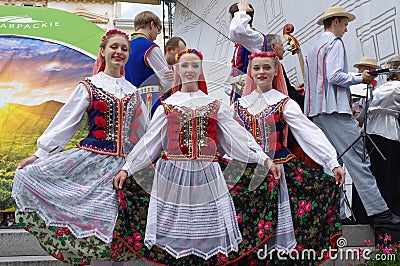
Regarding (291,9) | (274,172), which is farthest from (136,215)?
(291,9)

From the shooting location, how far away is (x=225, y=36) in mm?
9055

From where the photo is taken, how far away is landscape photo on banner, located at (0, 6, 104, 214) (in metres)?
6.73

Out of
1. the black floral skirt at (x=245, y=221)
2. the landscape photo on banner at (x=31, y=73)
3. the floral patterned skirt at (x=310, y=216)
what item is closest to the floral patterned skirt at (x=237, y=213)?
the black floral skirt at (x=245, y=221)

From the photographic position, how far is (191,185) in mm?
3371

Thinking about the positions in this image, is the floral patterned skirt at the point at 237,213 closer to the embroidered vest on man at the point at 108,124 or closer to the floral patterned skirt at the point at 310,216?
the floral patterned skirt at the point at 310,216

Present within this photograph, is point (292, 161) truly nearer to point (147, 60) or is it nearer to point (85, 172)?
point (85, 172)

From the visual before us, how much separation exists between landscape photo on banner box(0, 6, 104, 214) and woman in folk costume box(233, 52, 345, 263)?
3039mm

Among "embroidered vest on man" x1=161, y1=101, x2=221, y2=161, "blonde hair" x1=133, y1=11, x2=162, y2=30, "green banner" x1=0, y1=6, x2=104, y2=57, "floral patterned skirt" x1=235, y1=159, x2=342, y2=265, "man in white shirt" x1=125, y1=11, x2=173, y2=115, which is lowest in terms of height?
"floral patterned skirt" x1=235, y1=159, x2=342, y2=265

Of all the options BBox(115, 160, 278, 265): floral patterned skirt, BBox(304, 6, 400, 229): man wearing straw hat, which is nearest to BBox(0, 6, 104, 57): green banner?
BBox(304, 6, 400, 229): man wearing straw hat

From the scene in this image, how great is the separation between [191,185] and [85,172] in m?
0.59

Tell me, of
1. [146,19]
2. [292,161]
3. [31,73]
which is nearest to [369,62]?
[146,19]

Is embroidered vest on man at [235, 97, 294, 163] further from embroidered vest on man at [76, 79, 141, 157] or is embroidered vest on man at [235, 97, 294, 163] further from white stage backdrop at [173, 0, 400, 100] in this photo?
embroidered vest on man at [76, 79, 141, 157]

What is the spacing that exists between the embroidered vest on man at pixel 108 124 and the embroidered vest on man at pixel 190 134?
9.6 inches

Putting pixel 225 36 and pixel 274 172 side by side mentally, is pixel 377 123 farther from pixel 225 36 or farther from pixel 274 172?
pixel 225 36
